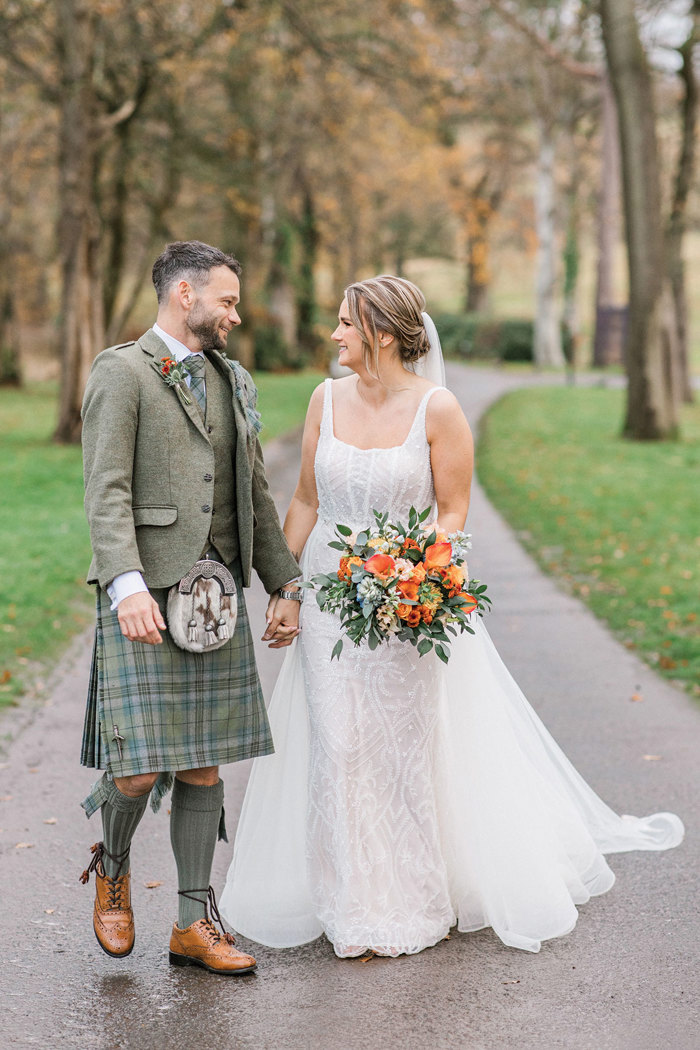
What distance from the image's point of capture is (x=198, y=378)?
366 centimetres

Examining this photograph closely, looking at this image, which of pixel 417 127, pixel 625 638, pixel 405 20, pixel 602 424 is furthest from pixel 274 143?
pixel 625 638

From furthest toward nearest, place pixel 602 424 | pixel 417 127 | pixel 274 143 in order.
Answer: pixel 274 143, pixel 417 127, pixel 602 424

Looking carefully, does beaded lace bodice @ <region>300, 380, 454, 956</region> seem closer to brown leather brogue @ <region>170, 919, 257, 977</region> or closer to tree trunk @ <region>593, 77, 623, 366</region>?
brown leather brogue @ <region>170, 919, 257, 977</region>

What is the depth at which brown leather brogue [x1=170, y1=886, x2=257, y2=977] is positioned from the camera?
3.69 m

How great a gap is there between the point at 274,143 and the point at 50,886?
26.8m

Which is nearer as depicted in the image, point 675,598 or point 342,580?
point 342,580

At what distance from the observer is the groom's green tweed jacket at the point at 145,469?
340 cm

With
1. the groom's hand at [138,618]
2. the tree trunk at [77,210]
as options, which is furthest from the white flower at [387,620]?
the tree trunk at [77,210]

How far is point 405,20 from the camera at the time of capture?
20.2 metres

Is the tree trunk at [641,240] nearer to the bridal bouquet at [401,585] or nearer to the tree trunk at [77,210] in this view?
the tree trunk at [77,210]

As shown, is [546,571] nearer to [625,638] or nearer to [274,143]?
[625,638]

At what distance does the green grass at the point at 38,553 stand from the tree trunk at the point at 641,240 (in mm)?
5972

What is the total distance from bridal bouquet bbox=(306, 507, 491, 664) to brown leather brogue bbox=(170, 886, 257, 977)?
36.3 inches

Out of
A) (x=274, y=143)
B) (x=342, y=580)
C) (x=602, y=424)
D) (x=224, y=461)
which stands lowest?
(x=602, y=424)
